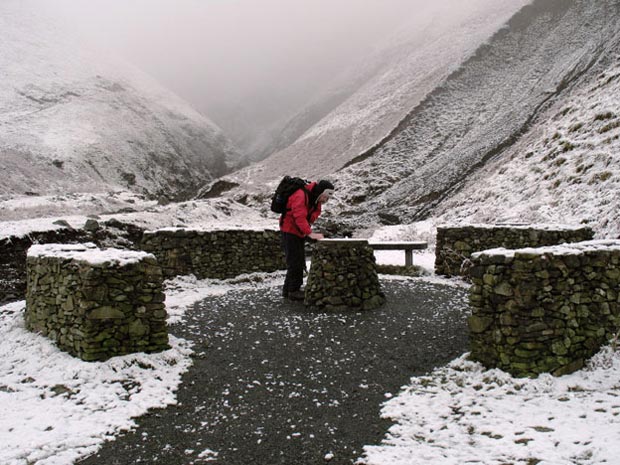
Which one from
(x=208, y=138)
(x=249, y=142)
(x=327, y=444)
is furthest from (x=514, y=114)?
(x=249, y=142)

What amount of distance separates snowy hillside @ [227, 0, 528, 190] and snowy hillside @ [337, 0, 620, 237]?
9.34ft

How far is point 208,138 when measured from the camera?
7256 centimetres

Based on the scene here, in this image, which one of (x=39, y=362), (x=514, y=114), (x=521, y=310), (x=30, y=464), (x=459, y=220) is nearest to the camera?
(x=30, y=464)

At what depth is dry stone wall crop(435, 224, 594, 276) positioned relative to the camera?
446 inches

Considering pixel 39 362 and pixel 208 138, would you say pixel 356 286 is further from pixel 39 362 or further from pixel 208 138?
pixel 208 138

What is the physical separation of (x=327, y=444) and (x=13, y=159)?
46.0 meters

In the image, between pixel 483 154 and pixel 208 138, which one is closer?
pixel 483 154

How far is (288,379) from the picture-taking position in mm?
6480

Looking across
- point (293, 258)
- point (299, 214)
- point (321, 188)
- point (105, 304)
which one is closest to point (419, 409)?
point (105, 304)

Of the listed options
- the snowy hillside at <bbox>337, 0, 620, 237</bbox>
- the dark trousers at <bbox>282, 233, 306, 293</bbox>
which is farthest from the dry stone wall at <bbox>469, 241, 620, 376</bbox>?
the snowy hillside at <bbox>337, 0, 620, 237</bbox>

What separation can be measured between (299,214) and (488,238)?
20.4 feet

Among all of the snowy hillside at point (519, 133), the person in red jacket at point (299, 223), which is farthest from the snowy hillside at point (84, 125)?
the person in red jacket at point (299, 223)

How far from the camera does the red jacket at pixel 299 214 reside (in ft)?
32.0

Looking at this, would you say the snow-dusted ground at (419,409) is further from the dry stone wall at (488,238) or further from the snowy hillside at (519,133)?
the snowy hillside at (519,133)
